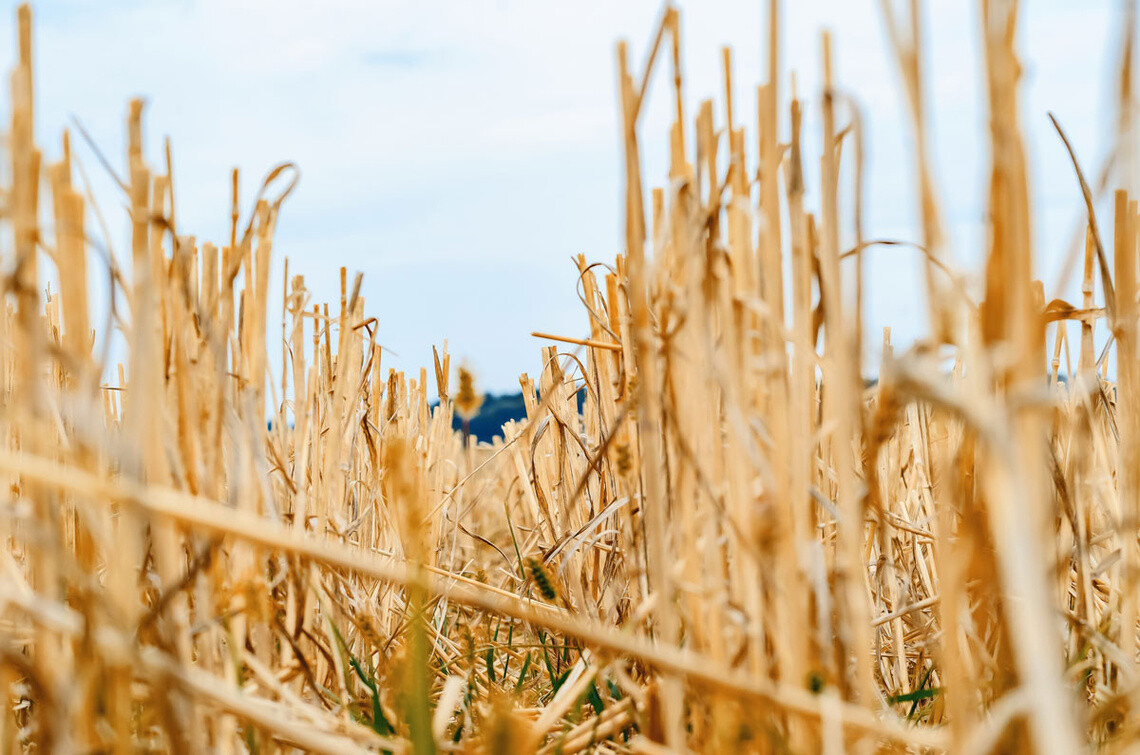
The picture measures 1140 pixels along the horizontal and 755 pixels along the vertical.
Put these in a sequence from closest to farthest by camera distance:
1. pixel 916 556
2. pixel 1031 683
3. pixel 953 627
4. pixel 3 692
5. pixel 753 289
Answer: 1. pixel 1031 683
2. pixel 953 627
3. pixel 3 692
4. pixel 753 289
5. pixel 916 556

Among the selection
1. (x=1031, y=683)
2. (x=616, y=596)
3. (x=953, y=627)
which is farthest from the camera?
(x=616, y=596)

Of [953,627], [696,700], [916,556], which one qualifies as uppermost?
[953,627]

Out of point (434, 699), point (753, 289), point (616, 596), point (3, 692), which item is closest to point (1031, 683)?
point (753, 289)

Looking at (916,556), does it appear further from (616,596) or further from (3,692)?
(3,692)

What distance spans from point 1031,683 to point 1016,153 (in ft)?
0.98

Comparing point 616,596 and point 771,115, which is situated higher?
point 771,115

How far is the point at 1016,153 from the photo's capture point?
551mm

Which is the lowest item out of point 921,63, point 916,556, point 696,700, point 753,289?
point 916,556

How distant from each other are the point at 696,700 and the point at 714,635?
0.37 feet

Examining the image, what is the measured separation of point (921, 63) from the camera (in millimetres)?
588

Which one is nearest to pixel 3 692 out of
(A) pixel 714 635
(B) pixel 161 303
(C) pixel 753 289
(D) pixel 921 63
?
(B) pixel 161 303

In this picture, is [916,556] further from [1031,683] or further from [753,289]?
[1031,683]

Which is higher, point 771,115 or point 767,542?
point 771,115

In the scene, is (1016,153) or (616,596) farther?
(616,596)
